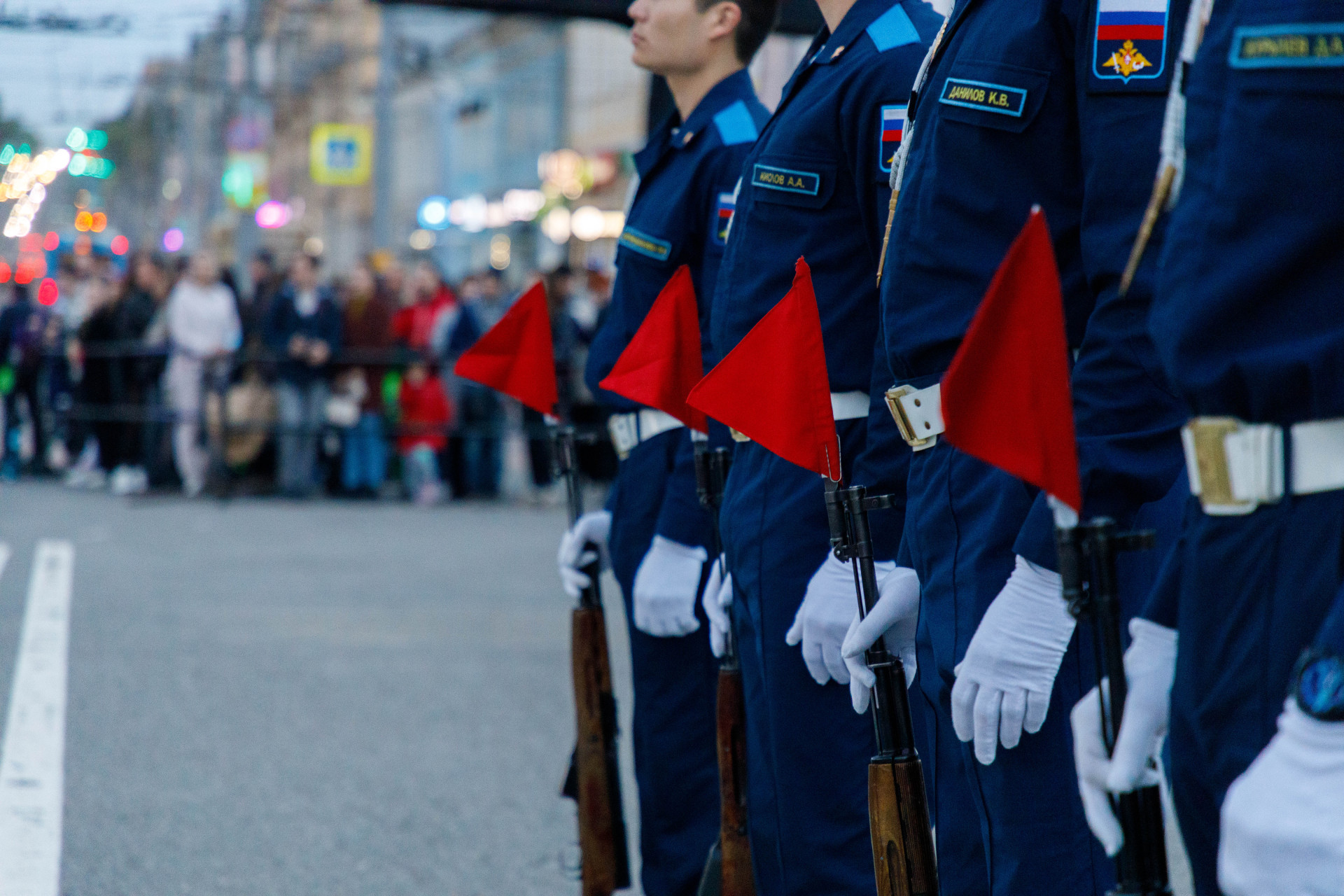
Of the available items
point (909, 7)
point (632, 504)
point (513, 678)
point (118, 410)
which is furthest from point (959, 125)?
point (118, 410)

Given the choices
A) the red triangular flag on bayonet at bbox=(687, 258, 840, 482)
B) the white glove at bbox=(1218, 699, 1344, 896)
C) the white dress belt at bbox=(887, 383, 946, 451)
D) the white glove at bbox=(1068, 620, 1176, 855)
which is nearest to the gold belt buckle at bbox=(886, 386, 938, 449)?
the white dress belt at bbox=(887, 383, 946, 451)

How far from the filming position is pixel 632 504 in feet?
12.0

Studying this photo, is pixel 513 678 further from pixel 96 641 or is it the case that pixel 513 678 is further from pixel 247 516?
pixel 247 516

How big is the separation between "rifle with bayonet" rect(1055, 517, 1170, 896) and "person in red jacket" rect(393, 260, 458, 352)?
1155 centimetres

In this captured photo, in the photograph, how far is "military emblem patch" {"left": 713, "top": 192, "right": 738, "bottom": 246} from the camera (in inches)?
133

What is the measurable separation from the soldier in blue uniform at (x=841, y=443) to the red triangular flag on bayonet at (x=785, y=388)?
1.13ft

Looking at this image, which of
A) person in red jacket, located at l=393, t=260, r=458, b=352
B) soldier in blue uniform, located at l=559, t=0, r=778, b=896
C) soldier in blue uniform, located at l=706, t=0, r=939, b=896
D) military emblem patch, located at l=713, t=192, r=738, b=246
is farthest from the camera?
person in red jacket, located at l=393, t=260, r=458, b=352

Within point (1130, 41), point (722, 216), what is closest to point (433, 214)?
point (722, 216)

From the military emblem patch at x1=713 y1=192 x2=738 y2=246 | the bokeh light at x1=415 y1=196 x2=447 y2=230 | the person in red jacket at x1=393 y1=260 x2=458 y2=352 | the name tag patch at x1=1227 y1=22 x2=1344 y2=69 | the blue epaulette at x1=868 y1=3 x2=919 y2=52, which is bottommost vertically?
the name tag patch at x1=1227 y1=22 x2=1344 y2=69

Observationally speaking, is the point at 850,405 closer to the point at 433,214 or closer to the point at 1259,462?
the point at 1259,462

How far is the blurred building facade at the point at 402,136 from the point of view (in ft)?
74.6

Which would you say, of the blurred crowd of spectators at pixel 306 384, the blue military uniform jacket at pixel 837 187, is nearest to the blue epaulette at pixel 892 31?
the blue military uniform jacket at pixel 837 187

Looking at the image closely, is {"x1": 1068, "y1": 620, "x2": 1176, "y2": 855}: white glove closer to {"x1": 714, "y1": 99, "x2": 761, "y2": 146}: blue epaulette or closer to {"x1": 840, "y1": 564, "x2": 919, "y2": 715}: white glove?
{"x1": 840, "y1": 564, "x2": 919, "y2": 715}: white glove

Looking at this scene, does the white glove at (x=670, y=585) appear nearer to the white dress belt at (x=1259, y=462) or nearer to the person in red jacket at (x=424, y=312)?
the white dress belt at (x=1259, y=462)
